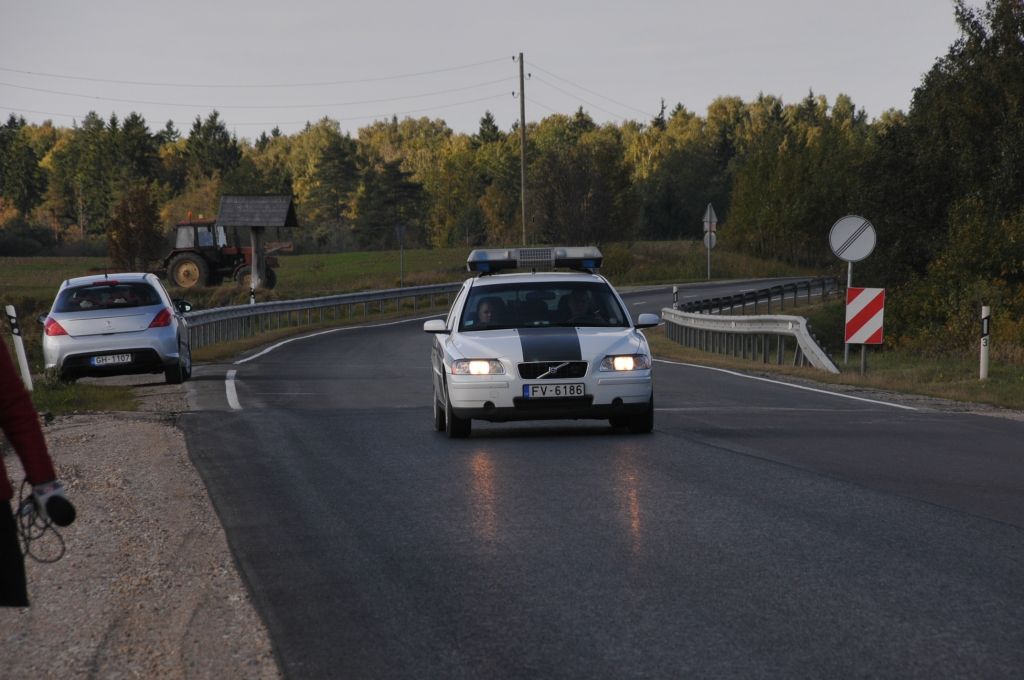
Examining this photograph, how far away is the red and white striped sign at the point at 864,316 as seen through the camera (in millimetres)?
21062

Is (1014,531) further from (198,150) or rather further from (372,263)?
(198,150)

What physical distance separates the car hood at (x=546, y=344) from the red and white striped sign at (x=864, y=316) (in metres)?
9.43

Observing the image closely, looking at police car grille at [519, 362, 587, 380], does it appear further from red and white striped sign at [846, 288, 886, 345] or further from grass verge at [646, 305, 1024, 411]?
red and white striped sign at [846, 288, 886, 345]

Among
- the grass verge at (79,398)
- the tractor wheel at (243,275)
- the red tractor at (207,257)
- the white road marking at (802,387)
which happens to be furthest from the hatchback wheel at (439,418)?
the tractor wheel at (243,275)

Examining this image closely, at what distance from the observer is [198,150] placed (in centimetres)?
16712

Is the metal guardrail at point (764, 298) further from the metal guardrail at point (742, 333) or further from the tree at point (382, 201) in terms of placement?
the tree at point (382, 201)

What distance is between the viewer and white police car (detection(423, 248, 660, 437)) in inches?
475

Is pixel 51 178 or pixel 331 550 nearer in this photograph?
pixel 331 550

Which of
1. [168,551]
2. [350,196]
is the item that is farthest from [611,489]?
[350,196]

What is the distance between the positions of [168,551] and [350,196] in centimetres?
16049

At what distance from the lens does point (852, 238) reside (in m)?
22.3

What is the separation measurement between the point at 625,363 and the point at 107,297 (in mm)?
10179

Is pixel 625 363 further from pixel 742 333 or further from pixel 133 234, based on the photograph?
pixel 133 234

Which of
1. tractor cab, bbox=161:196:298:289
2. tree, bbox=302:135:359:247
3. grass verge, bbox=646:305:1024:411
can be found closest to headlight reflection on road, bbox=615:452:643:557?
grass verge, bbox=646:305:1024:411
